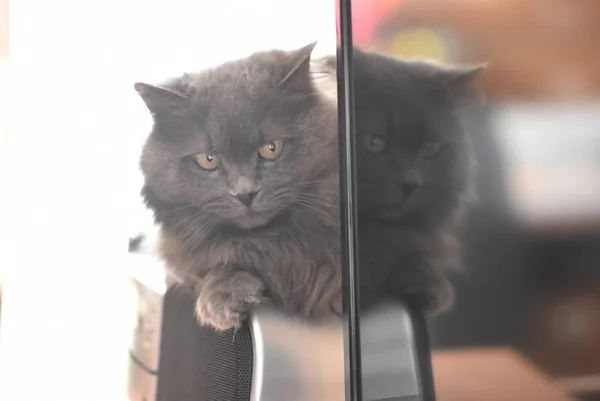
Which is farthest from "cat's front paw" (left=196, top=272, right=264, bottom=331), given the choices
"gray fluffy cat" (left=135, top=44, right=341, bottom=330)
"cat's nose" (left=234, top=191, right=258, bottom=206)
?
"cat's nose" (left=234, top=191, right=258, bottom=206)

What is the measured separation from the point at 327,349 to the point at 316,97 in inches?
16.4

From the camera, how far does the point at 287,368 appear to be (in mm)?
860

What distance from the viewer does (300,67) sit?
93cm

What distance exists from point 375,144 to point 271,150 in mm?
233

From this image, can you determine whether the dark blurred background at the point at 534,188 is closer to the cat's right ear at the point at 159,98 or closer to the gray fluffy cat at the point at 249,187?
the gray fluffy cat at the point at 249,187

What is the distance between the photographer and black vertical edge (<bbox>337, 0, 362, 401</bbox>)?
74 cm

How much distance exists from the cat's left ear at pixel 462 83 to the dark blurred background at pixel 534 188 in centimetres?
1

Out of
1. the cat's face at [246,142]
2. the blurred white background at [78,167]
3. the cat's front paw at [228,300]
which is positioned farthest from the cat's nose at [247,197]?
the blurred white background at [78,167]

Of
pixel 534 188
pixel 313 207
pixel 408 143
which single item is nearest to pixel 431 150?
pixel 408 143

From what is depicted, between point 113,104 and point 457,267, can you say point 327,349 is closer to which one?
point 457,267

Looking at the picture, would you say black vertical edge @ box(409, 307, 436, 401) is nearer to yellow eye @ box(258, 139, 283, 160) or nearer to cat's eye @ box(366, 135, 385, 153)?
cat's eye @ box(366, 135, 385, 153)

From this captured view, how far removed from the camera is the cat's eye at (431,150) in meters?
0.70

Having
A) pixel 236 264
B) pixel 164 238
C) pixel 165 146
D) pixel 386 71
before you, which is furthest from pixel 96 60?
pixel 386 71

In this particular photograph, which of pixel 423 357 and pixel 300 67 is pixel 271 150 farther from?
pixel 423 357
